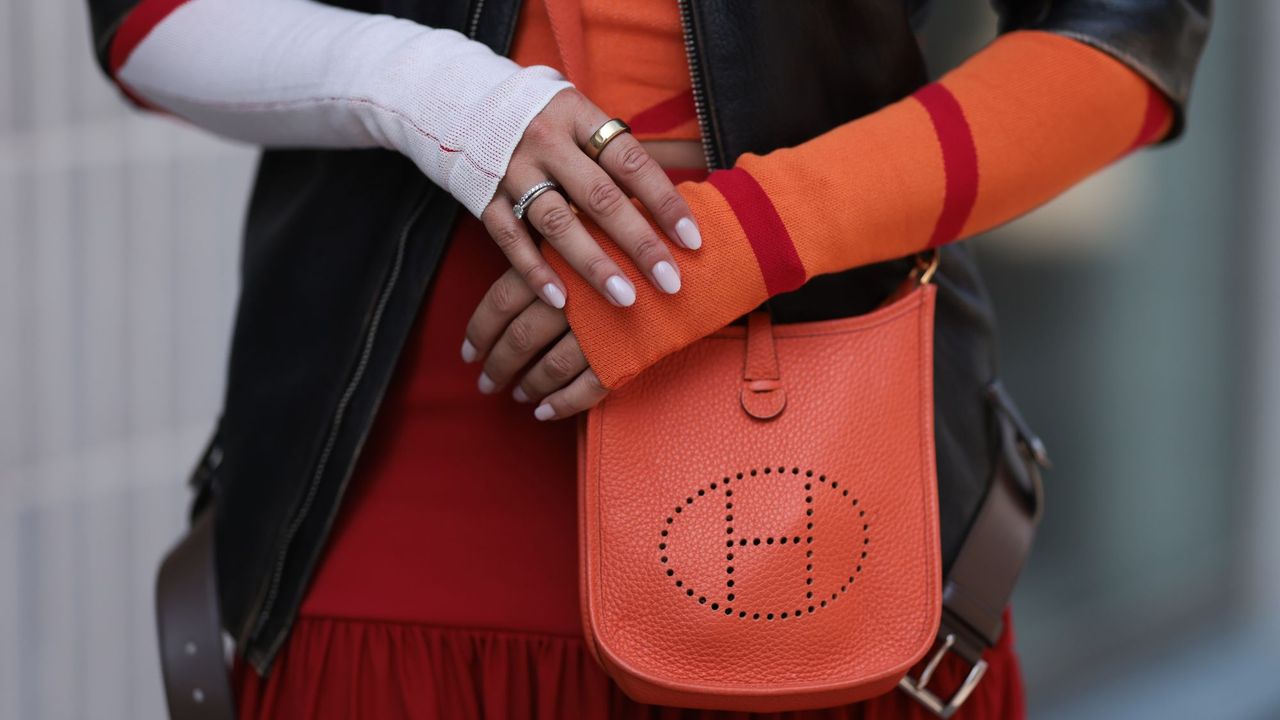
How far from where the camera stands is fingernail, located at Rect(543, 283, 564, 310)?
A: 2.65 feet

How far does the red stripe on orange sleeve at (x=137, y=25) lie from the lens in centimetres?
97

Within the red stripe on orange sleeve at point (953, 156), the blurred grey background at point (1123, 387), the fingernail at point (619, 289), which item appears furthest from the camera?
the blurred grey background at point (1123, 387)

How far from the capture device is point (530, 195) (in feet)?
2.65

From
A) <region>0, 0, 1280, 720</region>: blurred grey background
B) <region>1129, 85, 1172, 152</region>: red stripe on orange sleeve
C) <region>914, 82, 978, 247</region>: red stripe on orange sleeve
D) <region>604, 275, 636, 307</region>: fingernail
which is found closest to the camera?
<region>604, 275, 636, 307</region>: fingernail

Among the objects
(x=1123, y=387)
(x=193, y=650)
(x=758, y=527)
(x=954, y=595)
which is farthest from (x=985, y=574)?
(x=1123, y=387)

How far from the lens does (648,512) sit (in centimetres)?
84

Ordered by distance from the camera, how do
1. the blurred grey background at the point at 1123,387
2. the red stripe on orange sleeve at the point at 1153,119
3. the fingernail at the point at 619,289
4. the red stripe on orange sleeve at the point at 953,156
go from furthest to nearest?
the blurred grey background at the point at 1123,387 < the red stripe on orange sleeve at the point at 1153,119 < the red stripe on orange sleeve at the point at 953,156 < the fingernail at the point at 619,289

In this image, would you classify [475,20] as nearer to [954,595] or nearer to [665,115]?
[665,115]

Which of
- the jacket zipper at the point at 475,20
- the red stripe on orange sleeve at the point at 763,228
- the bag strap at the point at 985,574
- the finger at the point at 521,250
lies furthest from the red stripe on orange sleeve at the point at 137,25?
the bag strap at the point at 985,574

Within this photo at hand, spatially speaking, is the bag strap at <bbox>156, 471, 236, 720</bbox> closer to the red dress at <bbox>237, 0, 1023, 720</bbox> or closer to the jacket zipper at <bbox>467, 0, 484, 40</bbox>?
the red dress at <bbox>237, 0, 1023, 720</bbox>

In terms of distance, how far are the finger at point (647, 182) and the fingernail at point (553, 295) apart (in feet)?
0.23

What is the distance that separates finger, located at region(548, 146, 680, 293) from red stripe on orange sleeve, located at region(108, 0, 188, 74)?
352 millimetres

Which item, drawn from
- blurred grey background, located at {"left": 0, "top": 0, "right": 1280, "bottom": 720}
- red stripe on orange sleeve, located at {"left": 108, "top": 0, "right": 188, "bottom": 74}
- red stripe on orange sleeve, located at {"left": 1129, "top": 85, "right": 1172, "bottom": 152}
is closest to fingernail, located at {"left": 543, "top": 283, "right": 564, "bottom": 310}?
red stripe on orange sleeve, located at {"left": 108, "top": 0, "right": 188, "bottom": 74}

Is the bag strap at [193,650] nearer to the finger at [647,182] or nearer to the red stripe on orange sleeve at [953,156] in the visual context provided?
the finger at [647,182]
